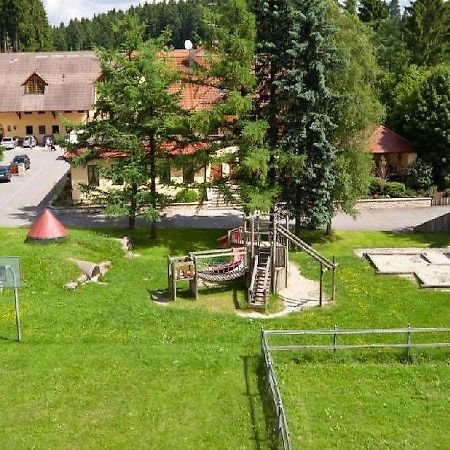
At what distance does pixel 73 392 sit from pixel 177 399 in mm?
2866

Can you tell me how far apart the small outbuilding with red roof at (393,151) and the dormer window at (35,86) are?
3770cm

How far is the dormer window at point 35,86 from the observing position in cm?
6606

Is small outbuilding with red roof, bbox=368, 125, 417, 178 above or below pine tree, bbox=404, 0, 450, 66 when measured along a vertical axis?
below

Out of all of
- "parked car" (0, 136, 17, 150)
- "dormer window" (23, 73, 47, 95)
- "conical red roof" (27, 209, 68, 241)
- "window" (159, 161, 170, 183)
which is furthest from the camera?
"dormer window" (23, 73, 47, 95)

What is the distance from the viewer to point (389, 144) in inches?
1795

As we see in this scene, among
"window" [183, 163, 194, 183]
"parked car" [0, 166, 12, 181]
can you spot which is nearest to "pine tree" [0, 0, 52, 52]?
"parked car" [0, 166, 12, 181]

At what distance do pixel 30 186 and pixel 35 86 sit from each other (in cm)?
2234

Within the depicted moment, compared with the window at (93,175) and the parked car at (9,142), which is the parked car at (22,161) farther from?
the window at (93,175)

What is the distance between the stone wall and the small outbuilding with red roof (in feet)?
12.1

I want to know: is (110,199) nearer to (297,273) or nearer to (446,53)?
(297,273)

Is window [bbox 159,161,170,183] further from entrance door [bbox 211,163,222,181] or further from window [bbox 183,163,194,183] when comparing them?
entrance door [bbox 211,163,222,181]

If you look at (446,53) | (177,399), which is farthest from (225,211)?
(446,53)

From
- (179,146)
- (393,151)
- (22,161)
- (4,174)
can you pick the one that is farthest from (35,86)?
(393,151)

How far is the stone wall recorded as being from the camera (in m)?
42.3
